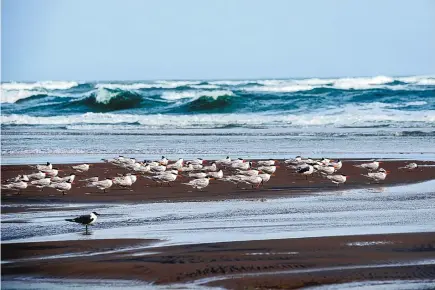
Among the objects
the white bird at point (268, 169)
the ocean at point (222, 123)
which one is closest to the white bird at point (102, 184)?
the white bird at point (268, 169)

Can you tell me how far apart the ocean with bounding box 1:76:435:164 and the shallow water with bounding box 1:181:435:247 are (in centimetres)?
707

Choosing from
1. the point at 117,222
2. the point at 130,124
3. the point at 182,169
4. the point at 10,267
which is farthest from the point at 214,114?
the point at 10,267

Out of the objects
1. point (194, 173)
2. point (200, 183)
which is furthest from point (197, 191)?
point (194, 173)

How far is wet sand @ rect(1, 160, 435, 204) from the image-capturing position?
13266 millimetres

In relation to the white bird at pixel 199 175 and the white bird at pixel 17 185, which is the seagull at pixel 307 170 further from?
the white bird at pixel 17 185

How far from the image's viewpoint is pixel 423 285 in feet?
23.8

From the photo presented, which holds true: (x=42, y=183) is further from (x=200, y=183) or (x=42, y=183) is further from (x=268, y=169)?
(x=268, y=169)

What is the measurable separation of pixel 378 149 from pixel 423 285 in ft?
46.0

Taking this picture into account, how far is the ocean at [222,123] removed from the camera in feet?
69.6

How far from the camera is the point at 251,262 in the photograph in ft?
26.7

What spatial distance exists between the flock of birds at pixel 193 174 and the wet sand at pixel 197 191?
12 cm

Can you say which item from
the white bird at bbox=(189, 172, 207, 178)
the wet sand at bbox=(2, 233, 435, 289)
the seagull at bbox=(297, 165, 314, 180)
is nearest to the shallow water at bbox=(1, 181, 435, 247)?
the wet sand at bbox=(2, 233, 435, 289)

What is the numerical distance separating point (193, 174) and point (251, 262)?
7080 mm

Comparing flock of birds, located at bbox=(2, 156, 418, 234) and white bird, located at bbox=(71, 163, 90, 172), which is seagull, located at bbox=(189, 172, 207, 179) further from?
white bird, located at bbox=(71, 163, 90, 172)
